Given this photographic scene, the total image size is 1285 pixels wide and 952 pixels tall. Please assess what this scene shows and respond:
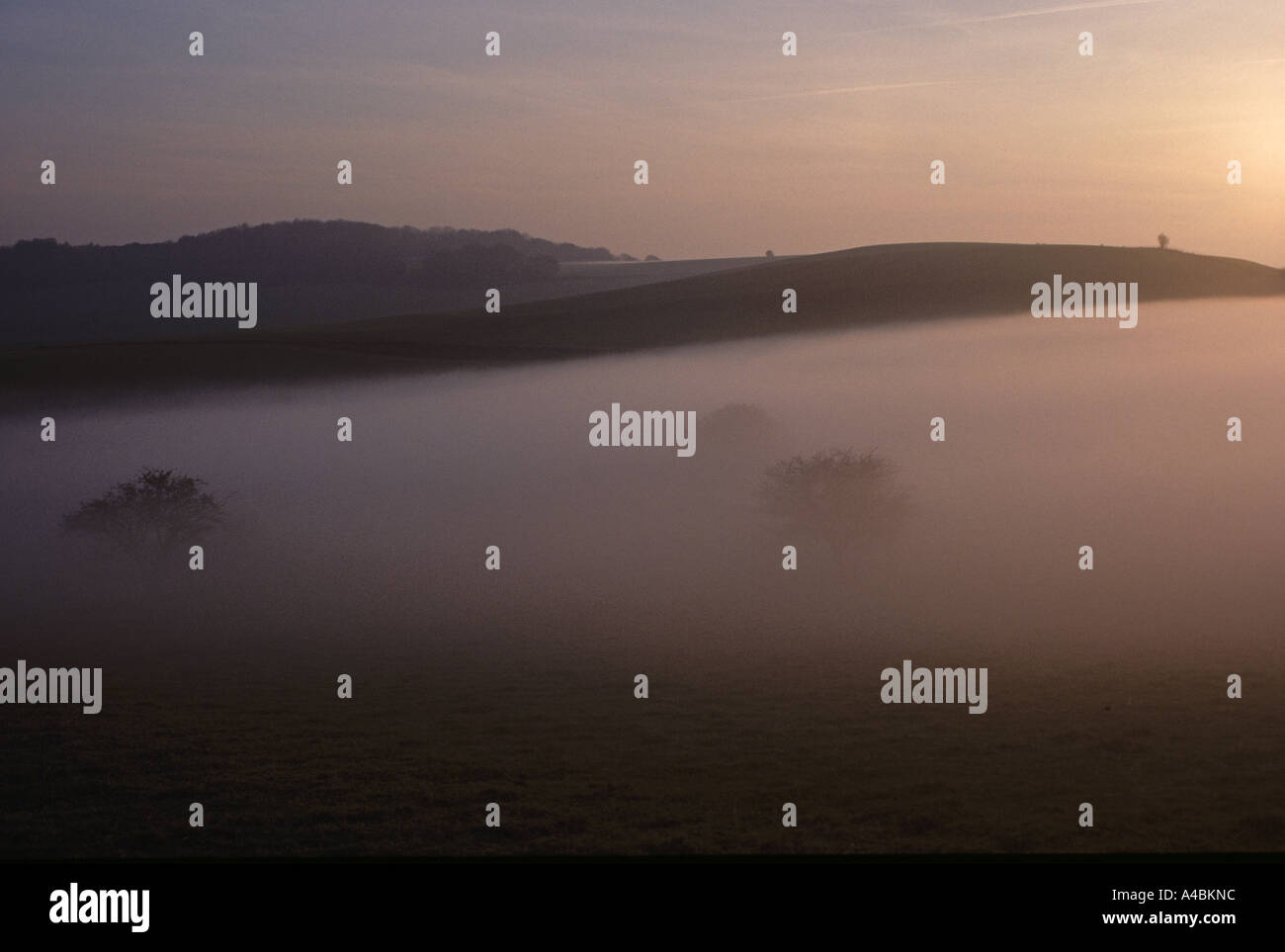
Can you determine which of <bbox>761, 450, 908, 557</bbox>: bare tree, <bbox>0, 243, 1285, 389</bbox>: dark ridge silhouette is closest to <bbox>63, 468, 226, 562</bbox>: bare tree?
<bbox>0, 243, 1285, 389</bbox>: dark ridge silhouette

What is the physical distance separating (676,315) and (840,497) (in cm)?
1729

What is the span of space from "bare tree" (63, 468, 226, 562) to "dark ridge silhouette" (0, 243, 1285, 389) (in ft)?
32.0

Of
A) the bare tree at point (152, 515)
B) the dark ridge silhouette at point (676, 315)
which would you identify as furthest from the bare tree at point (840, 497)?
the bare tree at point (152, 515)

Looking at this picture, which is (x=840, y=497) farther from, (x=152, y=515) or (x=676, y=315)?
(x=152, y=515)

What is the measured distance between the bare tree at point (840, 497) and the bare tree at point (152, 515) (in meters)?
24.4

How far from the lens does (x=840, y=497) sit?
46.5m

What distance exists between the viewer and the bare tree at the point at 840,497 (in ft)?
151

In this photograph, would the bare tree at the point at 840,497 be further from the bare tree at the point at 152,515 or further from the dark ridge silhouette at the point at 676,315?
the bare tree at the point at 152,515

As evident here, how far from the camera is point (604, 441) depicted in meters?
58.7

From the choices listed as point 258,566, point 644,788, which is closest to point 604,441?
point 258,566

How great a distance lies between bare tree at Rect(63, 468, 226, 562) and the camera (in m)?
42.8

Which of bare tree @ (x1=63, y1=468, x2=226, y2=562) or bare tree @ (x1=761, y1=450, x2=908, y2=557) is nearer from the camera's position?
bare tree @ (x1=63, y1=468, x2=226, y2=562)

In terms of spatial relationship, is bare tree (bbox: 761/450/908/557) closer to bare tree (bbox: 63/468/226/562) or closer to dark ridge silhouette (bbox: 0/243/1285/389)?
dark ridge silhouette (bbox: 0/243/1285/389)

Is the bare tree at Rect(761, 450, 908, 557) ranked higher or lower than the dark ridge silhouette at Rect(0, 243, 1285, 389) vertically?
lower
